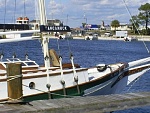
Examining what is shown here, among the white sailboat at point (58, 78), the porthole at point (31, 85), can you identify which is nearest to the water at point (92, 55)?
the white sailboat at point (58, 78)

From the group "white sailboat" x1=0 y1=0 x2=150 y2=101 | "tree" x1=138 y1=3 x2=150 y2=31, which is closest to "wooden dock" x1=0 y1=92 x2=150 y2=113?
"white sailboat" x1=0 y1=0 x2=150 y2=101

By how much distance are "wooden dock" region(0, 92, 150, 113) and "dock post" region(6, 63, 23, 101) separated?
36 cm

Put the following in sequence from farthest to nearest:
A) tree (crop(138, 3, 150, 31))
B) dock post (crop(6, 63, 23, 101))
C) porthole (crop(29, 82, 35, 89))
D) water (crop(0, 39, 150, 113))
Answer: tree (crop(138, 3, 150, 31)) → water (crop(0, 39, 150, 113)) → porthole (crop(29, 82, 35, 89)) → dock post (crop(6, 63, 23, 101))

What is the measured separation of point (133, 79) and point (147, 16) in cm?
16320

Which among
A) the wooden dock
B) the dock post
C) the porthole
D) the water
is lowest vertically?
the water

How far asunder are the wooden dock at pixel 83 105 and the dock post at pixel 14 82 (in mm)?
361

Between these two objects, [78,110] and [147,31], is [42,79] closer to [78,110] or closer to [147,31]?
[78,110]

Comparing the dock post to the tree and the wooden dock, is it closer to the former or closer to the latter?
the wooden dock

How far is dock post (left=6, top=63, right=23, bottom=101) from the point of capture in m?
12.5

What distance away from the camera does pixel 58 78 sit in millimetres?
19391

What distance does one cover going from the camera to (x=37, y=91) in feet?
61.8

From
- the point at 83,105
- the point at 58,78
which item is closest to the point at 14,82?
the point at 83,105

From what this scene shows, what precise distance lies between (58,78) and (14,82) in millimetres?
6994

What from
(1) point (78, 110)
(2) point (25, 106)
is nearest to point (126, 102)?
(1) point (78, 110)
